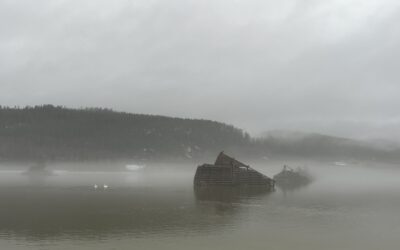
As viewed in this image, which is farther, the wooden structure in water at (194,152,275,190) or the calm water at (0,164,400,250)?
the wooden structure in water at (194,152,275,190)

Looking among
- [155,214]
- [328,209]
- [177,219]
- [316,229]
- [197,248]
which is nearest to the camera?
[197,248]

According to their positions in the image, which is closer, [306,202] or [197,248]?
[197,248]

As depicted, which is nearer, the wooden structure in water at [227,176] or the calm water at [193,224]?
the calm water at [193,224]

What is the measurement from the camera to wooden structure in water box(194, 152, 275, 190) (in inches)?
5817

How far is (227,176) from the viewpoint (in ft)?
486

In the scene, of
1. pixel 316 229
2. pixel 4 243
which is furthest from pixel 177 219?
pixel 4 243

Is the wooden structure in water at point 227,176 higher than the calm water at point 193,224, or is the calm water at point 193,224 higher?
the wooden structure in water at point 227,176

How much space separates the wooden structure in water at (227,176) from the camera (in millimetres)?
147750

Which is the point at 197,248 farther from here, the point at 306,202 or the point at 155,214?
the point at 306,202

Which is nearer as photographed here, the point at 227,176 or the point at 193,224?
the point at 193,224

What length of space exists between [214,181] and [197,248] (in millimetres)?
95560

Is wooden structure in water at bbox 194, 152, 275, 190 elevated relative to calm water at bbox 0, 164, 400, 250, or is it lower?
elevated

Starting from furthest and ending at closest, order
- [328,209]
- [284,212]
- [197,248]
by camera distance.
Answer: [328,209] < [284,212] < [197,248]

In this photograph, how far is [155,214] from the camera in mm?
80812
